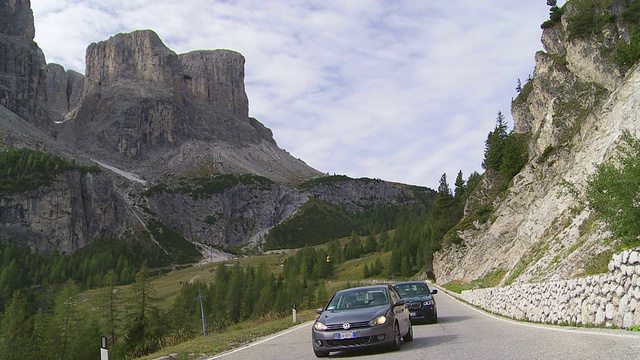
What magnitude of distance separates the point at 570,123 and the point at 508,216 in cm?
1269

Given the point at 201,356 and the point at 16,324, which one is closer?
the point at 201,356

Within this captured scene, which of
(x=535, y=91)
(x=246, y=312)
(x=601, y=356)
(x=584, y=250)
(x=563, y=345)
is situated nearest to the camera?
(x=601, y=356)

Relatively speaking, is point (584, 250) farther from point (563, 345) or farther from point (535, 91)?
point (535, 91)

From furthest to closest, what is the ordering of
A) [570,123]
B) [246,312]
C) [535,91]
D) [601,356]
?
[246,312] → [535,91] → [570,123] → [601,356]

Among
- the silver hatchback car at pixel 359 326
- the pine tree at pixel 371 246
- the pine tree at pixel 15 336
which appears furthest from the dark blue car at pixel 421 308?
the pine tree at pixel 371 246

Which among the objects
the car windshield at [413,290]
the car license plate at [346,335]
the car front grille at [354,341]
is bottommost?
the car front grille at [354,341]

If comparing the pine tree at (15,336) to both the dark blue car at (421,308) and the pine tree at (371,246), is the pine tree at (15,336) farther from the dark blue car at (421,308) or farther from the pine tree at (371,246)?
the pine tree at (371,246)

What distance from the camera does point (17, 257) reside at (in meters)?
172

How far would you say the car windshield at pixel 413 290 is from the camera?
72.4 ft

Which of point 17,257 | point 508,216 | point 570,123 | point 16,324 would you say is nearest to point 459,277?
point 508,216

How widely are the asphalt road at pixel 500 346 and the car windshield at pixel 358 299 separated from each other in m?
1.15

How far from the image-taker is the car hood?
→ 470 inches

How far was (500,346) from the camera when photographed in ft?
38.0

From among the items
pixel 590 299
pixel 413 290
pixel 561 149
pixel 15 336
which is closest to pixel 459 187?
pixel 561 149
